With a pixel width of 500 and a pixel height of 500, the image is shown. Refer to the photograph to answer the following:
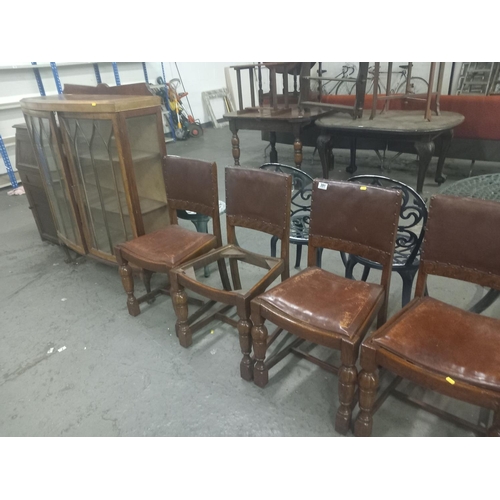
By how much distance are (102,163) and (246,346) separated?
140 centimetres

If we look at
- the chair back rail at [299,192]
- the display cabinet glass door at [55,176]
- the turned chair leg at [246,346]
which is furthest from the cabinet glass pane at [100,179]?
the turned chair leg at [246,346]

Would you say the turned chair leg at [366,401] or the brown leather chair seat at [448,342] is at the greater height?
the brown leather chair seat at [448,342]

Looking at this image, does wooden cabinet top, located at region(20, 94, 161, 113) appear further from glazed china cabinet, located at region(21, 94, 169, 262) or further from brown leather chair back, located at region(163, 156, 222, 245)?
brown leather chair back, located at region(163, 156, 222, 245)

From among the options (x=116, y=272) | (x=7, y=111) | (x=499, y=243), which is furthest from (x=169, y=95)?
(x=499, y=243)

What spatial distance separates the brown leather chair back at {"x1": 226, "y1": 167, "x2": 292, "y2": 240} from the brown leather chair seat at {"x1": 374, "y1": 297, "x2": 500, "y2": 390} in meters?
0.68

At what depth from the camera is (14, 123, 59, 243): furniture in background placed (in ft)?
8.48

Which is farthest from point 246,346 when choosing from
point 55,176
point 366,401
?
point 55,176

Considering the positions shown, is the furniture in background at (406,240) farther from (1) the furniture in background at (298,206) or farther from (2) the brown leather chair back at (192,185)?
(2) the brown leather chair back at (192,185)

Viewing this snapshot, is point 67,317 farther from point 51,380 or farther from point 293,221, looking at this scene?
point 293,221

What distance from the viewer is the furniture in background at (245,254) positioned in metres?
1.55

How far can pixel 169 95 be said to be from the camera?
6305 mm

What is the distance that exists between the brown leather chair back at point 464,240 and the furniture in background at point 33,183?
2.47 meters

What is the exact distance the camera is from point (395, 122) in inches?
122
